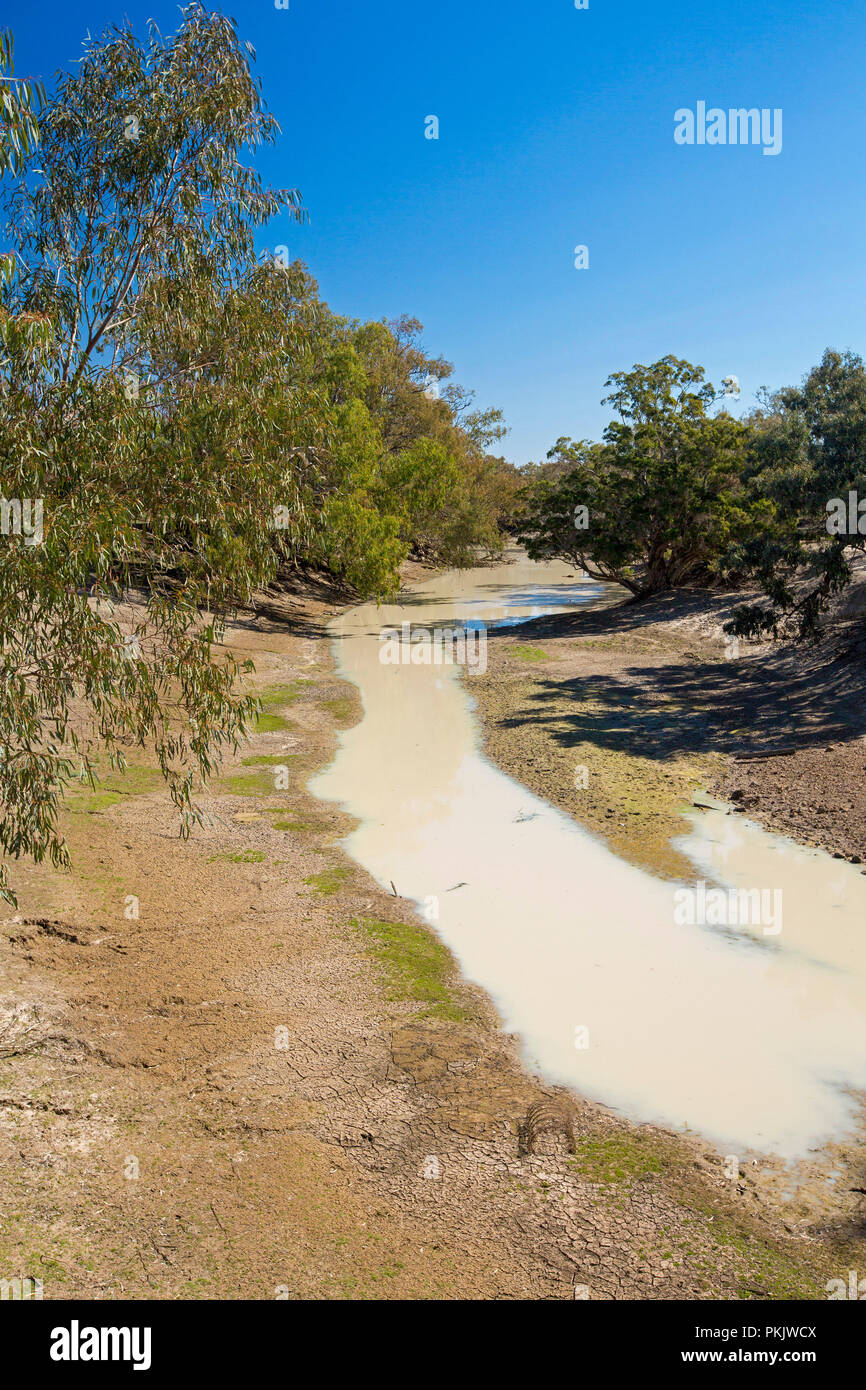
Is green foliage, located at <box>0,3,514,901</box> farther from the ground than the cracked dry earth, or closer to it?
farther from the ground

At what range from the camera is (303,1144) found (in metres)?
5.44

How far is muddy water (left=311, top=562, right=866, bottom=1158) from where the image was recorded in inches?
245

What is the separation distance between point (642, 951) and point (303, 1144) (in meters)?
4.00

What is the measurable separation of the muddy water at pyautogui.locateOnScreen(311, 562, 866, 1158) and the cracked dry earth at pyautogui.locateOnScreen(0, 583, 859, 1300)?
0.48 meters

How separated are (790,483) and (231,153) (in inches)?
468

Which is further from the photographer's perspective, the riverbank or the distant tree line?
the distant tree line

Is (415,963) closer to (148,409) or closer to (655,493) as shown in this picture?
(148,409)

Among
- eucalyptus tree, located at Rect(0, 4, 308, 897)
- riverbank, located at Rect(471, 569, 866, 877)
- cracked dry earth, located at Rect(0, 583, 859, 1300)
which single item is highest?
eucalyptus tree, located at Rect(0, 4, 308, 897)

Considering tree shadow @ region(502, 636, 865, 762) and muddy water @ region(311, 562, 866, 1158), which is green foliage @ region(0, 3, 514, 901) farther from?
tree shadow @ region(502, 636, 865, 762)

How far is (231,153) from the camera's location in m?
8.03

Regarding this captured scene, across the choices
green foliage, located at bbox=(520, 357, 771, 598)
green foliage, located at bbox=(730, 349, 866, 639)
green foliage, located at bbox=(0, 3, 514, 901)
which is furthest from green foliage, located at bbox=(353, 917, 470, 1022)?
green foliage, located at bbox=(520, 357, 771, 598)

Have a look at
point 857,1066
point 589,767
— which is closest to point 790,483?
point 589,767

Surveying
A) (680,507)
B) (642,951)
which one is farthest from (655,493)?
(642,951)

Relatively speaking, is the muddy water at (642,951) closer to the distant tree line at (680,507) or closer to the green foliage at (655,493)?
the distant tree line at (680,507)
